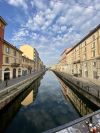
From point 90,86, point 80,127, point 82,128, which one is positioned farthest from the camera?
point 90,86

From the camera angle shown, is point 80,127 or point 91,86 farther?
point 91,86

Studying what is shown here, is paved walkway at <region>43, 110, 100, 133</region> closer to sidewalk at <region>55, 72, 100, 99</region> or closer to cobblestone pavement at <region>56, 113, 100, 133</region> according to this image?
cobblestone pavement at <region>56, 113, 100, 133</region>

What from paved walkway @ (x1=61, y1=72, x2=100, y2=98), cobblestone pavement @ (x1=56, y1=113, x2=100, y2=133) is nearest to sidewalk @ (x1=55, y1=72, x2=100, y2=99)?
paved walkway @ (x1=61, y1=72, x2=100, y2=98)

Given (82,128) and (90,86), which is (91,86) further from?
Answer: (82,128)

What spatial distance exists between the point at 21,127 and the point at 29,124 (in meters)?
1.00

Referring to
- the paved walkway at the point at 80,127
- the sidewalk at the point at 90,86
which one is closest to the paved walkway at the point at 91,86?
the sidewalk at the point at 90,86

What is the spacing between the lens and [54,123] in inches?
597

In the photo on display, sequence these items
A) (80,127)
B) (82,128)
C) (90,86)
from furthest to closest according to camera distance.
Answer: (90,86) < (80,127) < (82,128)

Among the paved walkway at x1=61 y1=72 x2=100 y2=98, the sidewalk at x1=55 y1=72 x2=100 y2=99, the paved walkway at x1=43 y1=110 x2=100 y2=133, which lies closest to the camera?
the paved walkway at x1=43 y1=110 x2=100 y2=133

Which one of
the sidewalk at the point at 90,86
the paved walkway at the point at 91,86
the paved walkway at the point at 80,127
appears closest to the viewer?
the paved walkway at the point at 80,127

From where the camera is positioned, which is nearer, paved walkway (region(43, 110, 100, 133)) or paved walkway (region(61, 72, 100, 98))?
paved walkway (region(43, 110, 100, 133))

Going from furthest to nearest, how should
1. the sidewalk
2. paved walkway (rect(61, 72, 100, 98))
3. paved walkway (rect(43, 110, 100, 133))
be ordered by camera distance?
paved walkway (rect(61, 72, 100, 98)), the sidewalk, paved walkway (rect(43, 110, 100, 133))

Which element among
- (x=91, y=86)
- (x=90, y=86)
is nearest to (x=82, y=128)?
(x=90, y=86)

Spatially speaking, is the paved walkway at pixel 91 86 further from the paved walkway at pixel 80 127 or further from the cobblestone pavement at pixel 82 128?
the cobblestone pavement at pixel 82 128
